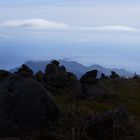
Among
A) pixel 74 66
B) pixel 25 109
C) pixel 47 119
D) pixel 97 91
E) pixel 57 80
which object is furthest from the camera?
pixel 74 66

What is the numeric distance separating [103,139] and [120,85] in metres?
14.8

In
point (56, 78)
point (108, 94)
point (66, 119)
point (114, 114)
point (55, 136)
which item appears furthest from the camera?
point (56, 78)

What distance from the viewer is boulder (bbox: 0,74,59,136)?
655 inches

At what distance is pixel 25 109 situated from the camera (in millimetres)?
17000

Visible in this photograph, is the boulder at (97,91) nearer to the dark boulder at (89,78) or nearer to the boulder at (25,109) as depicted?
the dark boulder at (89,78)

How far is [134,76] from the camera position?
34.8m

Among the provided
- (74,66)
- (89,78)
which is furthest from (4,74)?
(74,66)

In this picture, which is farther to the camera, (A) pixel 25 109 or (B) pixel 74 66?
(B) pixel 74 66

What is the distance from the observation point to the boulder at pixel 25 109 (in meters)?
16.6

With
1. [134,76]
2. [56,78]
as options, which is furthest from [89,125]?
[134,76]

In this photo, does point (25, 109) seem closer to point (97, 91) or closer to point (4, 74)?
point (97, 91)

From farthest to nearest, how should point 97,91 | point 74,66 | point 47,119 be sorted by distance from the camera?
point 74,66
point 97,91
point 47,119

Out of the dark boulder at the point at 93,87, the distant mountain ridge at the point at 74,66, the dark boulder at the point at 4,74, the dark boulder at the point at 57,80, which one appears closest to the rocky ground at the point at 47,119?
the dark boulder at the point at 93,87

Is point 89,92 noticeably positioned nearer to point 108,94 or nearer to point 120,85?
point 108,94
